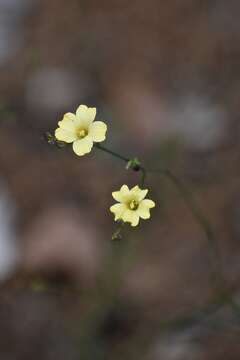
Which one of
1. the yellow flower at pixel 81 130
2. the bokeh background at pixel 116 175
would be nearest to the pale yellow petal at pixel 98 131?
the yellow flower at pixel 81 130

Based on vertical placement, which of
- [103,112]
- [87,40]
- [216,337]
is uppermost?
[87,40]

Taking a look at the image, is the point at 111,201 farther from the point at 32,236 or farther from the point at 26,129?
the point at 26,129

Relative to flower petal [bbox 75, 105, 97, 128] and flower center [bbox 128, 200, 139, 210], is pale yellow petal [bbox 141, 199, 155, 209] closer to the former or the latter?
flower center [bbox 128, 200, 139, 210]

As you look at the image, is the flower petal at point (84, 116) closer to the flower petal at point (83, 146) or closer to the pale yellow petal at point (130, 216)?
the flower petal at point (83, 146)

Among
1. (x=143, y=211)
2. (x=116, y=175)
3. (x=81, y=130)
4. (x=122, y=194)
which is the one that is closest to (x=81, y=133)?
(x=81, y=130)

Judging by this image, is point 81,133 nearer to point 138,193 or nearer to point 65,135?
point 65,135

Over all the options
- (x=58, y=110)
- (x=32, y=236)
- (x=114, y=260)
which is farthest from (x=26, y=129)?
(x=114, y=260)
